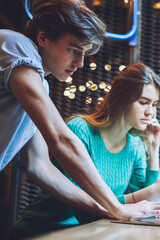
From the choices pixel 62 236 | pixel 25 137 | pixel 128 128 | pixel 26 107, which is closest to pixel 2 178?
pixel 128 128

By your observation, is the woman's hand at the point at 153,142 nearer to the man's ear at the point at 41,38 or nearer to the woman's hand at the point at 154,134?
the woman's hand at the point at 154,134

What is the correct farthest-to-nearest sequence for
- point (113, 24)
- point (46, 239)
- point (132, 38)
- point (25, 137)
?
point (113, 24) < point (132, 38) < point (25, 137) < point (46, 239)

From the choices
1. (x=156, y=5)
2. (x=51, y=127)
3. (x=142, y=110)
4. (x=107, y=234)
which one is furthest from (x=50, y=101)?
(x=156, y=5)

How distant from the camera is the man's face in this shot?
118cm

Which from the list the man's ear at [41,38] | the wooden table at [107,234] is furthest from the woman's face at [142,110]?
the wooden table at [107,234]

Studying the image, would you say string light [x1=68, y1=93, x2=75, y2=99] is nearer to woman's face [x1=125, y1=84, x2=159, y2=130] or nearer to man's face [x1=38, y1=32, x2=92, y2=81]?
woman's face [x1=125, y1=84, x2=159, y2=130]

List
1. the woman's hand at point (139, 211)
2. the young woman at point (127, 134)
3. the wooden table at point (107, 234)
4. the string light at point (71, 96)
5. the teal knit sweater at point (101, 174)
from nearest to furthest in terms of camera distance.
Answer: the wooden table at point (107, 234)
the woman's hand at point (139, 211)
the teal knit sweater at point (101, 174)
the young woman at point (127, 134)
the string light at point (71, 96)

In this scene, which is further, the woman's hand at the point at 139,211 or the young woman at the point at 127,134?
the young woman at the point at 127,134

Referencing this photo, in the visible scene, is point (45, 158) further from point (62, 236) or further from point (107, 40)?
point (107, 40)

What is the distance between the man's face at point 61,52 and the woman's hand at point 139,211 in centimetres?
57

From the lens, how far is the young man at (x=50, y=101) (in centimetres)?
92

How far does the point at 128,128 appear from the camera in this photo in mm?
1891

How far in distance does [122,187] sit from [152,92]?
24.0 inches

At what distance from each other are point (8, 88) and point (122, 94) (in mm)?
1064
